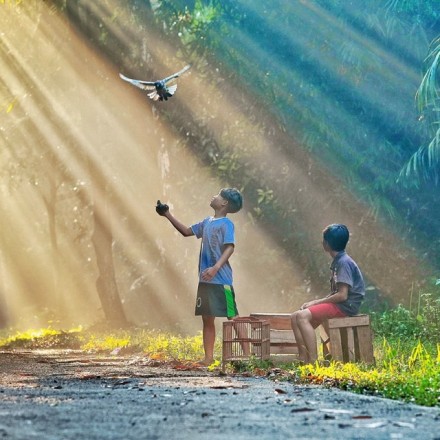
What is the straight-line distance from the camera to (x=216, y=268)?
11.4 metres

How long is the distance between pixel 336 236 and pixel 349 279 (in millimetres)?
492

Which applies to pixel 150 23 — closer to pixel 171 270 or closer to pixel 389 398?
pixel 171 270

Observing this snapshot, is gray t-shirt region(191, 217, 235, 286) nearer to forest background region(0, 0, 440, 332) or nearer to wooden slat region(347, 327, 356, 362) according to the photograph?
wooden slat region(347, 327, 356, 362)

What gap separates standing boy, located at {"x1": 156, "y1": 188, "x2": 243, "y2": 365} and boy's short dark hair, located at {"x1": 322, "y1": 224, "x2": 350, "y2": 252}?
1168 millimetres

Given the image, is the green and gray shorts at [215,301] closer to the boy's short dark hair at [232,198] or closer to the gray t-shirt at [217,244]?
the gray t-shirt at [217,244]

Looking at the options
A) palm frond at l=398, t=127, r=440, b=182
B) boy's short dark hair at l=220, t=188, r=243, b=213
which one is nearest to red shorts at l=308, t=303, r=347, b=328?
boy's short dark hair at l=220, t=188, r=243, b=213

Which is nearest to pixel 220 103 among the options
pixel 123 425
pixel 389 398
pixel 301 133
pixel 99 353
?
pixel 301 133

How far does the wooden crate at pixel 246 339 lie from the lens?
10750 millimetres

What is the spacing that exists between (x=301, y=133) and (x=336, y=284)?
8.41 meters

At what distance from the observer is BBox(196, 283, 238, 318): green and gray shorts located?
11484mm

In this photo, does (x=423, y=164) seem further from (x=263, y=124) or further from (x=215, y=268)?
(x=215, y=268)

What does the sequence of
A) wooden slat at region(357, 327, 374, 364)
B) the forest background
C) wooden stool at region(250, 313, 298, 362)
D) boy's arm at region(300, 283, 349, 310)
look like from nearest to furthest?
1. wooden slat at region(357, 327, 374, 364)
2. boy's arm at region(300, 283, 349, 310)
3. wooden stool at region(250, 313, 298, 362)
4. the forest background

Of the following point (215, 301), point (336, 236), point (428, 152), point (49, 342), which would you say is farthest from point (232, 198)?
point (49, 342)

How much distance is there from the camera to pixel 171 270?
26.1 meters
